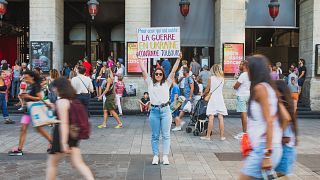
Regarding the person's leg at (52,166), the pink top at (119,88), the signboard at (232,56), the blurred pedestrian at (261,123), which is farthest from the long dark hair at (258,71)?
the signboard at (232,56)

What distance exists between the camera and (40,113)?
308 inches

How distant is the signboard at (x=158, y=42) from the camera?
9352mm

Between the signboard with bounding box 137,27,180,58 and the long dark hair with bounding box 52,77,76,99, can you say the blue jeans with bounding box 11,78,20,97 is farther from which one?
the long dark hair with bounding box 52,77,76,99

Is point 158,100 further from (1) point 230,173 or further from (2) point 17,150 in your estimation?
(2) point 17,150

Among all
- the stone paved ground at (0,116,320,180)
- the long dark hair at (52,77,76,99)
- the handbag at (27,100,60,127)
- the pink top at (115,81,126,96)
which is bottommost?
the stone paved ground at (0,116,320,180)

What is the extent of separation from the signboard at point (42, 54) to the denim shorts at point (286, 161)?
14.1m

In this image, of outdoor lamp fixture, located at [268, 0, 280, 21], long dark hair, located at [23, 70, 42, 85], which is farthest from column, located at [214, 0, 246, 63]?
long dark hair, located at [23, 70, 42, 85]

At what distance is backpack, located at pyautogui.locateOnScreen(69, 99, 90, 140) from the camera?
5.86 m

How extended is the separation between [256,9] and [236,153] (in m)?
11.4

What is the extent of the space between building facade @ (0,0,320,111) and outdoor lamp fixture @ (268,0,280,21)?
3.52 feet

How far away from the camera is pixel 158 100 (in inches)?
310

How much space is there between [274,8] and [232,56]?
2.56 m

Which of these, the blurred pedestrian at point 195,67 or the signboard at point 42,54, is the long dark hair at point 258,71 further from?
the signboard at point 42,54

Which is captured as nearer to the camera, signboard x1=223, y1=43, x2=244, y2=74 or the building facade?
the building facade
